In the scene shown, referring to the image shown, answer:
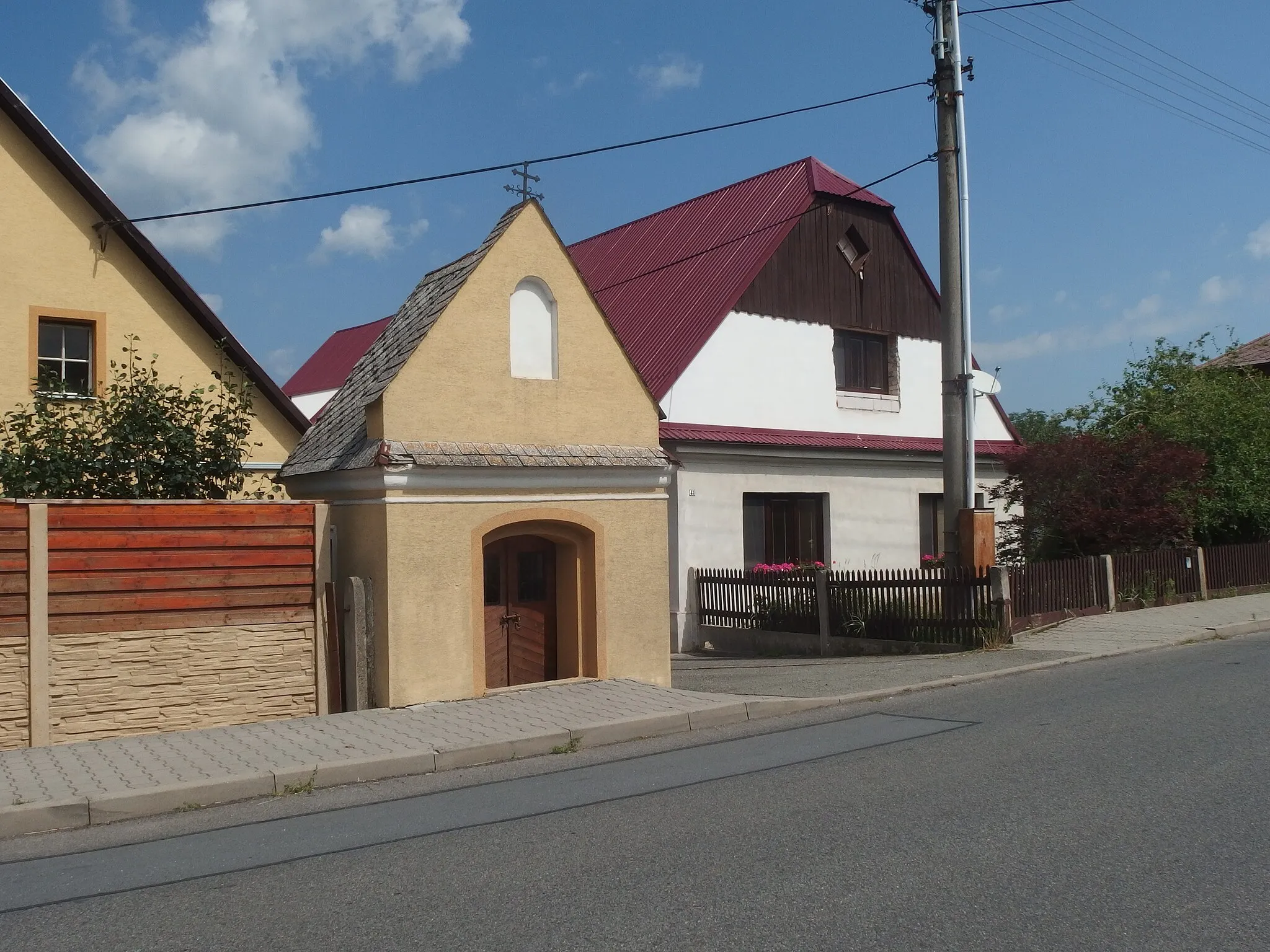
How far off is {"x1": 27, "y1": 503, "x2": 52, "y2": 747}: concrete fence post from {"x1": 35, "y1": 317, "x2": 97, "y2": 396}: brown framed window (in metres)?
6.05

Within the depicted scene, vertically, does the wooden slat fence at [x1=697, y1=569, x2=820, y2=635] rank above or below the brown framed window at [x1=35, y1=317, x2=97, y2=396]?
below

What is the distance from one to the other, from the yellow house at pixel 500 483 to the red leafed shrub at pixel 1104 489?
8953 millimetres

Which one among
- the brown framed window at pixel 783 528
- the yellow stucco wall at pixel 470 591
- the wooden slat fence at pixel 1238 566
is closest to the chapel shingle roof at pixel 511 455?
the yellow stucco wall at pixel 470 591

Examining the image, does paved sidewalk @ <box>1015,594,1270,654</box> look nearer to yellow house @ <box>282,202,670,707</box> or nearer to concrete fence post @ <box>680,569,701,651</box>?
concrete fence post @ <box>680,569,701,651</box>

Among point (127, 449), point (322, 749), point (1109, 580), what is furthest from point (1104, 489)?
point (127, 449)

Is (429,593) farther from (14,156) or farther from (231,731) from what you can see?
(14,156)

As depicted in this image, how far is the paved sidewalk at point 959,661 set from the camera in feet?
42.8

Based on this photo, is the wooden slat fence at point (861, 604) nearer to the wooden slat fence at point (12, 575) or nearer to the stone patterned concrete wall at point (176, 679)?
the stone patterned concrete wall at point (176, 679)

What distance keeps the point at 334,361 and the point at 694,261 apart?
20.6 meters

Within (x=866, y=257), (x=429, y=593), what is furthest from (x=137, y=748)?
(x=866, y=257)

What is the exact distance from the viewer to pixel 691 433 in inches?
758

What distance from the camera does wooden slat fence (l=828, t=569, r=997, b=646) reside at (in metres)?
15.9

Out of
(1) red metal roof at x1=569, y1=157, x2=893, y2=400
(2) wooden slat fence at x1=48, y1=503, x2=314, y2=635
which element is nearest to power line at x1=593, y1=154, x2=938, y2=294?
(1) red metal roof at x1=569, y1=157, x2=893, y2=400

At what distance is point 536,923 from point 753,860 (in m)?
1.34
